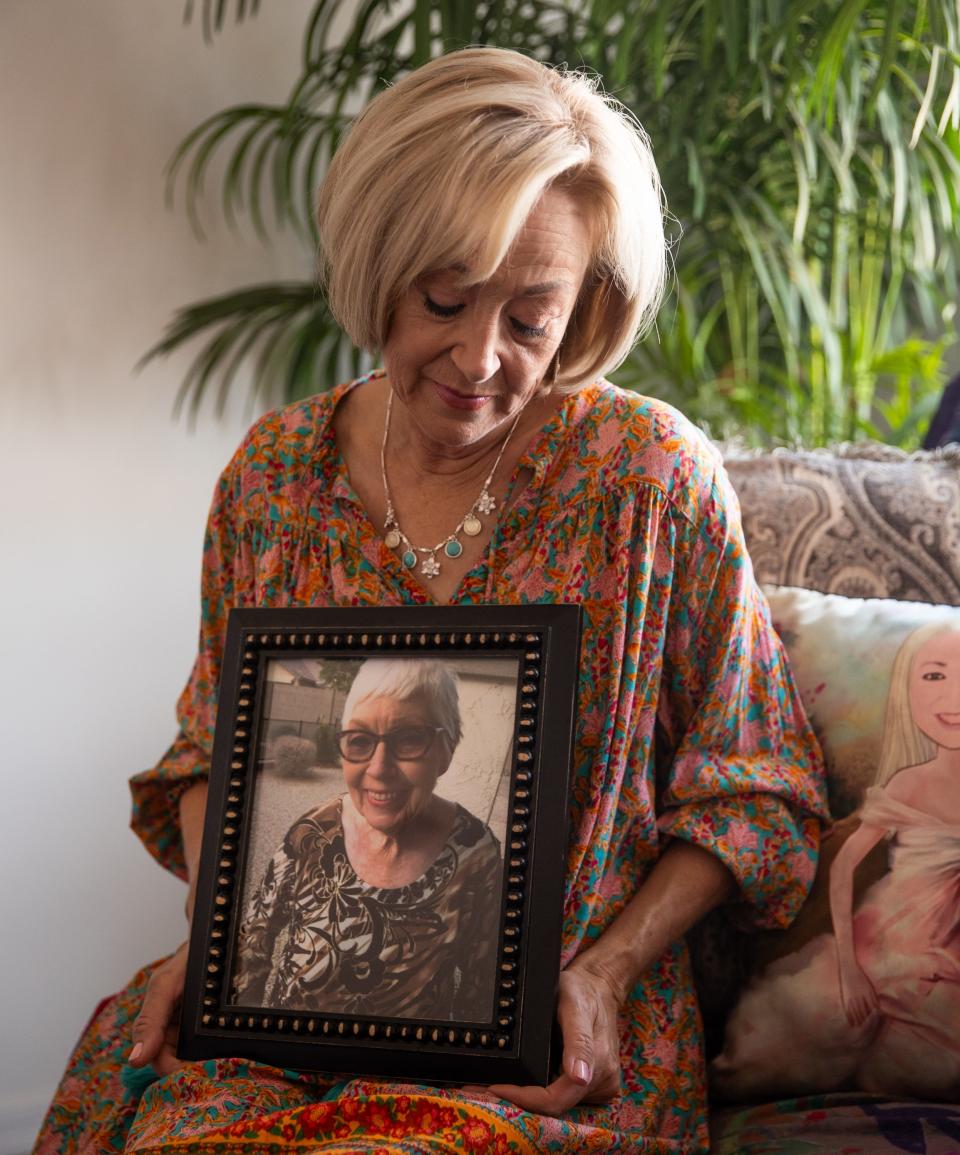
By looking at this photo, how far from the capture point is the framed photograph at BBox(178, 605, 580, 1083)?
1.03 meters

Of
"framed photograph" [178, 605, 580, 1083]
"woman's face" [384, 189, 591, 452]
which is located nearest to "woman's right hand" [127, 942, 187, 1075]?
"framed photograph" [178, 605, 580, 1083]

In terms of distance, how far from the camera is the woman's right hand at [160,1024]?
118cm

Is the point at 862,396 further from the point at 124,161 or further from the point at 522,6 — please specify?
the point at 124,161

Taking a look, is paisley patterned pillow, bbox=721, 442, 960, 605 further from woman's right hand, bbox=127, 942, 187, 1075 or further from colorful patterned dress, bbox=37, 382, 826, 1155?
woman's right hand, bbox=127, 942, 187, 1075

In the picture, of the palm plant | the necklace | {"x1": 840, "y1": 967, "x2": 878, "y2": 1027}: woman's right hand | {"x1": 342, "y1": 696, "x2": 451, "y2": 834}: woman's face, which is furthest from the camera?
the palm plant

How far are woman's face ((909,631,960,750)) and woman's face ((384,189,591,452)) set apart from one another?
474 millimetres

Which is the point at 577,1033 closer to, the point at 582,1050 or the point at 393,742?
the point at 582,1050

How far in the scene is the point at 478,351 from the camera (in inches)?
45.6

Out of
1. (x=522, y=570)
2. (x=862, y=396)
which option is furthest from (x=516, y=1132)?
(x=862, y=396)

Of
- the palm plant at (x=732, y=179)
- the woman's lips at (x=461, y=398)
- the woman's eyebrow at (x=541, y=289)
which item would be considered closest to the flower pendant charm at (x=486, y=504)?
the woman's lips at (x=461, y=398)

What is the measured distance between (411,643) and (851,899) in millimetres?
495

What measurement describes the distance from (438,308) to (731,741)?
50 centimetres

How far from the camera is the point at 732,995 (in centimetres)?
133

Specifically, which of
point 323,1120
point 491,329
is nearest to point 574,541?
point 491,329
